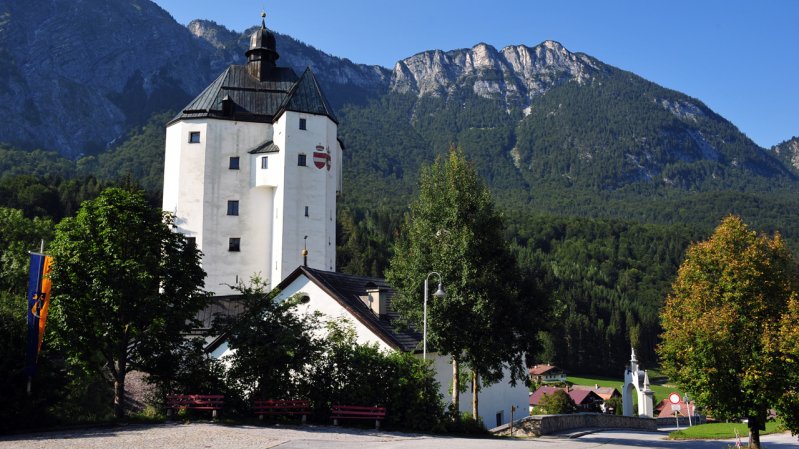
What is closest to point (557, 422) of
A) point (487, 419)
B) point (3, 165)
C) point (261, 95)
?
point (487, 419)

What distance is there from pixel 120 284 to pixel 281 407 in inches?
255

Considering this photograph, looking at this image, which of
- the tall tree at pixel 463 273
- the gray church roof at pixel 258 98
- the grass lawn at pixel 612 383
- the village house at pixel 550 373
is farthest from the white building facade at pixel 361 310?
the village house at pixel 550 373

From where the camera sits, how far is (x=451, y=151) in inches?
1142

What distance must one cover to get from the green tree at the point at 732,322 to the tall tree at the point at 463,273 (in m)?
5.53

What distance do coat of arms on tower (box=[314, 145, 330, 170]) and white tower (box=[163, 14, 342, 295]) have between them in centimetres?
7

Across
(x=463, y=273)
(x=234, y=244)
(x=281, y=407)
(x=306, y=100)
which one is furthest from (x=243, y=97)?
(x=281, y=407)

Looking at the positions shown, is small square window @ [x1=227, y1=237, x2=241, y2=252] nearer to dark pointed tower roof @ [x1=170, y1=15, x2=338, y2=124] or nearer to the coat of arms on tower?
the coat of arms on tower

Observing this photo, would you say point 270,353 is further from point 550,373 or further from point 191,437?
point 550,373

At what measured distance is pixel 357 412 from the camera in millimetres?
24266

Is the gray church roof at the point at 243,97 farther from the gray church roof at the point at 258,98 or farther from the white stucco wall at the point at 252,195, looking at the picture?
the white stucco wall at the point at 252,195

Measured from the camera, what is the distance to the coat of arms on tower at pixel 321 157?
2061 inches

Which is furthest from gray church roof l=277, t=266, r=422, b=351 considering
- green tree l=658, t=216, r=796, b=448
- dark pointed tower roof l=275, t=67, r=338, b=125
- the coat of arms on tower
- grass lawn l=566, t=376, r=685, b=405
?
grass lawn l=566, t=376, r=685, b=405

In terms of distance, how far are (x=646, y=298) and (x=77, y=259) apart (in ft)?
537

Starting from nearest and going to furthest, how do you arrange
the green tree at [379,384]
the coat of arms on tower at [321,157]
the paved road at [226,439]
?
the paved road at [226,439], the green tree at [379,384], the coat of arms on tower at [321,157]
